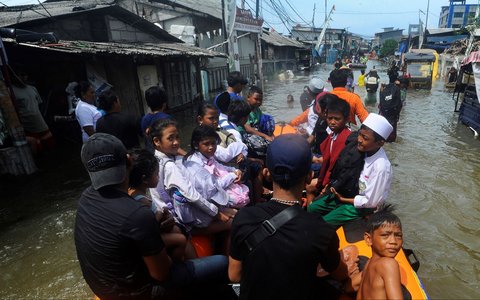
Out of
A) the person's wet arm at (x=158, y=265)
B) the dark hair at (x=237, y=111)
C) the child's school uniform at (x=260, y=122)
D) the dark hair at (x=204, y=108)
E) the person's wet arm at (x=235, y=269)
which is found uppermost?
the dark hair at (x=204, y=108)

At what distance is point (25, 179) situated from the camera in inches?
246

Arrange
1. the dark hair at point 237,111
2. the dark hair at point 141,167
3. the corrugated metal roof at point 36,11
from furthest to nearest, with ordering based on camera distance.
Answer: the corrugated metal roof at point 36,11 < the dark hair at point 237,111 < the dark hair at point 141,167

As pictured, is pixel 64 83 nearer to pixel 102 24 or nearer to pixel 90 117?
pixel 102 24

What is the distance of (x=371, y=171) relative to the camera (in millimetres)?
2686

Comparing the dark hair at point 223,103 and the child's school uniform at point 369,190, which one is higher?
the dark hair at point 223,103

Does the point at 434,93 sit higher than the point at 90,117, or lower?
lower

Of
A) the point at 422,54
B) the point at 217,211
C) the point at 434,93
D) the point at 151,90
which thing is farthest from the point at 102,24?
the point at 422,54

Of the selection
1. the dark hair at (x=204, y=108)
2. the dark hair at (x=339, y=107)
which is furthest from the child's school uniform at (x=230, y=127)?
the dark hair at (x=339, y=107)

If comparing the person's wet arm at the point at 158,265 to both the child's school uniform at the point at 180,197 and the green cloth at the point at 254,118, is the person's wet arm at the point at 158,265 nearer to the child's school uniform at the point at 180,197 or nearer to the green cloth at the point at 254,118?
the child's school uniform at the point at 180,197

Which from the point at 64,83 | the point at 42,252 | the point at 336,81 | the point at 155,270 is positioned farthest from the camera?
the point at 64,83

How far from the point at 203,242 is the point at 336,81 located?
10.6 ft

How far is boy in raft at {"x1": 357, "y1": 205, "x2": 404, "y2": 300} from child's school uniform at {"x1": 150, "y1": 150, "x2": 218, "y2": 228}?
1.30 metres

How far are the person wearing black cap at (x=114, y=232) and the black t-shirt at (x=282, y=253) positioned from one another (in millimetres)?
582

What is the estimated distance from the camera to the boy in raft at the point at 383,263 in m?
1.84
